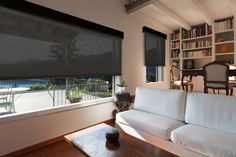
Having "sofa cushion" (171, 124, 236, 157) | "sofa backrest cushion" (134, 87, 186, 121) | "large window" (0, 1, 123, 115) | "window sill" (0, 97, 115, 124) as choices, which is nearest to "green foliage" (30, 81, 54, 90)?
"large window" (0, 1, 123, 115)

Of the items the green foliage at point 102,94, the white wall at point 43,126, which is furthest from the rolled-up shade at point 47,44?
the white wall at point 43,126

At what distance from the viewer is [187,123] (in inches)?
79.5

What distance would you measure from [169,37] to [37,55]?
4311 millimetres

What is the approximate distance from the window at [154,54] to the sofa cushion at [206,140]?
8.99 ft

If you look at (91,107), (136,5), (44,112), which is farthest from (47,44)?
(136,5)

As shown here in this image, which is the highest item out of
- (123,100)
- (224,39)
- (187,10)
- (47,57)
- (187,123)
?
(187,10)

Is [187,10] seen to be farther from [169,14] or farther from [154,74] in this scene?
[154,74]

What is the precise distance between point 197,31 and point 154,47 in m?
1.49

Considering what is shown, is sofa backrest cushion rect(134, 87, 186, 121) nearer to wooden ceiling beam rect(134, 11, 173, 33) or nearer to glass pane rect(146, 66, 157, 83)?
glass pane rect(146, 66, 157, 83)

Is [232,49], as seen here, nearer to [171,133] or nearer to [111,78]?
[111,78]

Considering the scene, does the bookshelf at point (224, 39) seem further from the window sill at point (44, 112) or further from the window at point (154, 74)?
the window sill at point (44, 112)

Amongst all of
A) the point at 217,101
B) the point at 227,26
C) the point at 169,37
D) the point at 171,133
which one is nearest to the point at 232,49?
the point at 227,26

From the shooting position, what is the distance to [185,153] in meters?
1.60

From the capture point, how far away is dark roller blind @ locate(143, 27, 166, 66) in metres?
4.30
